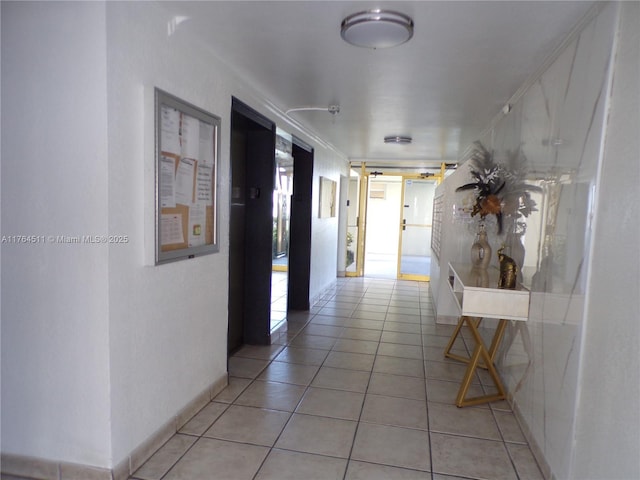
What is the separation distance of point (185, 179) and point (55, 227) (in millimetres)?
680

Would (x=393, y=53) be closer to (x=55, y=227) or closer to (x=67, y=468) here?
(x=55, y=227)

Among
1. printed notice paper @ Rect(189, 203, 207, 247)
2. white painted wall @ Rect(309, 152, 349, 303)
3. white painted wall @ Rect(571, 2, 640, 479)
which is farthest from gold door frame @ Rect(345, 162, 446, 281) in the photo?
white painted wall @ Rect(571, 2, 640, 479)

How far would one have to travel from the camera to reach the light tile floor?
2135 mm

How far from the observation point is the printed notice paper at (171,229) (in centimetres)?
214

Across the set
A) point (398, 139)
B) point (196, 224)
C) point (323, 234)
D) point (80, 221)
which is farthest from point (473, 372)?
point (323, 234)

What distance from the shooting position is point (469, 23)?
2047mm

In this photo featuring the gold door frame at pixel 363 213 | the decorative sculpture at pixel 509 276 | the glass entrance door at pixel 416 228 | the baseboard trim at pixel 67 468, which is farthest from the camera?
the glass entrance door at pixel 416 228

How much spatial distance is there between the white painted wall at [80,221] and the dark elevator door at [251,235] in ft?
5.10

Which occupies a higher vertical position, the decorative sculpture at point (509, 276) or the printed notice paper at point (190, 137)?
the printed notice paper at point (190, 137)

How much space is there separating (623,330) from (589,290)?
32cm

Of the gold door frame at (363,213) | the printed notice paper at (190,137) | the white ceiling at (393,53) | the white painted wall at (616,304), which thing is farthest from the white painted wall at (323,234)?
the white painted wall at (616,304)

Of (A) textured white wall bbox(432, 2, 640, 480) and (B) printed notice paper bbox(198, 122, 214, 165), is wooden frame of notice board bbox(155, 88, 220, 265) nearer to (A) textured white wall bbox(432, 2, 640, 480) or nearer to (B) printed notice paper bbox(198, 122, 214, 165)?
(B) printed notice paper bbox(198, 122, 214, 165)

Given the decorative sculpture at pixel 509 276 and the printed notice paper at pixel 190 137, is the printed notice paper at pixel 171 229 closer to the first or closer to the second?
the printed notice paper at pixel 190 137

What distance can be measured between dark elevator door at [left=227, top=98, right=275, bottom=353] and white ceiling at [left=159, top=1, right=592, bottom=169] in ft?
1.35
